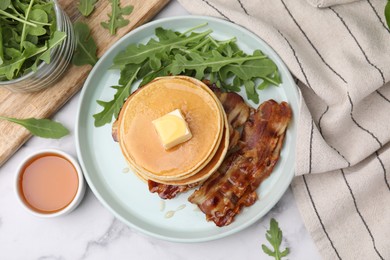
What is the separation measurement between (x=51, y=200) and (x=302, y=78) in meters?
1.04

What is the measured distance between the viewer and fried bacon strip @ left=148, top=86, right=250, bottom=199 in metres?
2.12

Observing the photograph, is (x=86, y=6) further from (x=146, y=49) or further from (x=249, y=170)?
(x=249, y=170)

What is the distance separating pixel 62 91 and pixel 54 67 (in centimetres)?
14

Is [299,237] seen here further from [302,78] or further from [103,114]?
[103,114]

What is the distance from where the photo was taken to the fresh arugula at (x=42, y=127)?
2.17 meters

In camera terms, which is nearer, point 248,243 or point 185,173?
point 185,173

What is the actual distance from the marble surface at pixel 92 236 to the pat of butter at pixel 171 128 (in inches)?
18.9

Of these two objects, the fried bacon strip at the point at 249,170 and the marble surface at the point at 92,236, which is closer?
the fried bacon strip at the point at 249,170

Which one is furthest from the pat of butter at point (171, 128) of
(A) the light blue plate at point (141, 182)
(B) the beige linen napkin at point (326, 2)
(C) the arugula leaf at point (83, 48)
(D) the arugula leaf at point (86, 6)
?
(B) the beige linen napkin at point (326, 2)

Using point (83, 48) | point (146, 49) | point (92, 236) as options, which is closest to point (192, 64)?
point (146, 49)

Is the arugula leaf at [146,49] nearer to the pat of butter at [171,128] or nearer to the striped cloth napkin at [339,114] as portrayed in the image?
the striped cloth napkin at [339,114]

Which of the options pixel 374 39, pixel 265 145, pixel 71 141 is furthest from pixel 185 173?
pixel 374 39

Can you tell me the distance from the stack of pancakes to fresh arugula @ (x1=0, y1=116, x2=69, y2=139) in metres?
0.25

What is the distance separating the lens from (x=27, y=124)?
7.12ft
